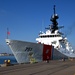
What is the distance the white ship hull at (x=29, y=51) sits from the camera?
4075 centimetres

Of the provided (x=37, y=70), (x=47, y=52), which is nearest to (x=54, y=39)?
(x=47, y=52)

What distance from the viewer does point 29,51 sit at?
42562 millimetres

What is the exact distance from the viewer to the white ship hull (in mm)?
40750

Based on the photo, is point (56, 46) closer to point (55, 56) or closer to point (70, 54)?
point (55, 56)

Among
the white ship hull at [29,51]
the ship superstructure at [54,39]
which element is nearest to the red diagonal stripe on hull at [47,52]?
the white ship hull at [29,51]

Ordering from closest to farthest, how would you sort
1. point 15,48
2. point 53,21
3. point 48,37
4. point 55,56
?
point 15,48
point 55,56
point 48,37
point 53,21

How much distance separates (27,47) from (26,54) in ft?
4.63

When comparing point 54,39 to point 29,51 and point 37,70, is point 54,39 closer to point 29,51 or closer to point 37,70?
point 29,51

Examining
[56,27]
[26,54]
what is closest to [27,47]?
[26,54]

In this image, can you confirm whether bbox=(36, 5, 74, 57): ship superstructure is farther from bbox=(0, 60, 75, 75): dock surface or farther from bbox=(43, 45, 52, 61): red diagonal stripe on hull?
bbox=(0, 60, 75, 75): dock surface

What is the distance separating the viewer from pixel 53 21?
57.8 meters

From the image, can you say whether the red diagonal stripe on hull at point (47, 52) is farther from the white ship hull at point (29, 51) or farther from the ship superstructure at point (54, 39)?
the ship superstructure at point (54, 39)

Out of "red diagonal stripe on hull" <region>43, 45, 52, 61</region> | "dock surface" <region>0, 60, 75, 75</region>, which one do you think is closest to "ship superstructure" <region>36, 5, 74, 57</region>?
"red diagonal stripe on hull" <region>43, 45, 52, 61</region>

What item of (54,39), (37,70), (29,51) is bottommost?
(37,70)
